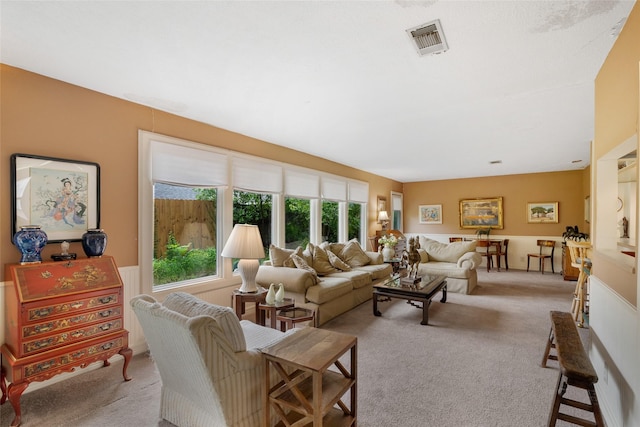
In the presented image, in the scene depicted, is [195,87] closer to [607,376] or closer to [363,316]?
[363,316]

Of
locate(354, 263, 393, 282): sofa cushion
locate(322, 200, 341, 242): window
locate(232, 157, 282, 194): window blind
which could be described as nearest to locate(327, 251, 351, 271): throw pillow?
locate(354, 263, 393, 282): sofa cushion

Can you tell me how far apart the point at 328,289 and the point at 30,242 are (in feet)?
9.45

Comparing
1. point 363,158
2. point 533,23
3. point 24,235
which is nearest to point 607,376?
point 533,23

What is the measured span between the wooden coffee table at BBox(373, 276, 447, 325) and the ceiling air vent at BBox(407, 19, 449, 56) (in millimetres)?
2827

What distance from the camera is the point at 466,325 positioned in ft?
12.2

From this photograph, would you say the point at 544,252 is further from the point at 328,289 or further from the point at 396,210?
the point at 328,289

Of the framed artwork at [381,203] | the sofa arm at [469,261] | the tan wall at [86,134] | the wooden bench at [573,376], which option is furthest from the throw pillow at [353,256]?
the wooden bench at [573,376]

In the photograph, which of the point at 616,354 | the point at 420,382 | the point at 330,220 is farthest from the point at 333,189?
the point at 616,354

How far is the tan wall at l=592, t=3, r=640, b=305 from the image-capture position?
1.64m

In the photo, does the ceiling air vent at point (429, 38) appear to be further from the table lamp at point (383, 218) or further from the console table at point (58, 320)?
the table lamp at point (383, 218)

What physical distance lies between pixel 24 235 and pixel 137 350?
1509 mm

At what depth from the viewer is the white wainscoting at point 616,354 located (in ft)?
5.05

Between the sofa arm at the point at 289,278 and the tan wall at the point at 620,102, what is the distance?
110 inches

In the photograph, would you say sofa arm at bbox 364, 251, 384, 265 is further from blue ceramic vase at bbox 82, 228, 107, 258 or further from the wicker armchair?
blue ceramic vase at bbox 82, 228, 107, 258
